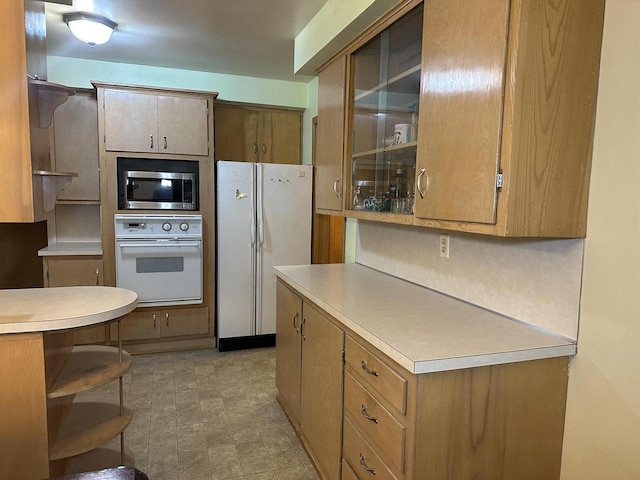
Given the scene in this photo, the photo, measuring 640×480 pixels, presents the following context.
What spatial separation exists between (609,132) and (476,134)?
0.38m

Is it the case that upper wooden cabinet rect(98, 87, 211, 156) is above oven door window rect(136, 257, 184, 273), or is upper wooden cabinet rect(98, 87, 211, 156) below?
above

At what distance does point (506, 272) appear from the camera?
1.69 m

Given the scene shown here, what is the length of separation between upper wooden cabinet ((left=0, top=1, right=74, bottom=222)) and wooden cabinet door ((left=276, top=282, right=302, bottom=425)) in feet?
4.37

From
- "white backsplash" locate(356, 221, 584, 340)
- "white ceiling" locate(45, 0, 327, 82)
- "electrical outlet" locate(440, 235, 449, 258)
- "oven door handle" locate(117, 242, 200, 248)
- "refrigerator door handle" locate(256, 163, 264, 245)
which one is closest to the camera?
"white backsplash" locate(356, 221, 584, 340)

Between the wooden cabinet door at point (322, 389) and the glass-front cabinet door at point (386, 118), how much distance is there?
67cm

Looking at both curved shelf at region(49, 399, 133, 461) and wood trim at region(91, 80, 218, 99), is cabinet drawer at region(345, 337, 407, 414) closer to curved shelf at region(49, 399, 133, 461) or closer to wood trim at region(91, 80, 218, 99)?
curved shelf at region(49, 399, 133, 461)

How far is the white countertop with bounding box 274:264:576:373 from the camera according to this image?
4.27 feet

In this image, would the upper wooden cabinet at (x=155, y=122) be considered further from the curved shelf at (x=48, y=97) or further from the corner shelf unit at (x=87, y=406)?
the corner shelf unit at (x=87, y=406)

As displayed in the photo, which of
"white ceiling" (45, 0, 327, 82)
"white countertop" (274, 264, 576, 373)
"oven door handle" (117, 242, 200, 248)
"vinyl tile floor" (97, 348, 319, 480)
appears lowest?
"vinyl tile floor" (97, 348, 319, 480)

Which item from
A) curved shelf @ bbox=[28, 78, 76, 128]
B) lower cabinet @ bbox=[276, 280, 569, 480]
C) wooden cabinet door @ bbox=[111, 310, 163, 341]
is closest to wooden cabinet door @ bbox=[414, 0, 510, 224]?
lower cabinet @ bbox=[276, 280, 569, 480]

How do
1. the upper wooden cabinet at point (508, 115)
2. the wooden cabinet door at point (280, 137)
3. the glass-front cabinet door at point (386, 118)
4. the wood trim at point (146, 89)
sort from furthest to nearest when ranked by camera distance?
1. the wooden cabinet door at point (280, 137)
2. the wood trim at point (146, 89)
3. the glass-front cabinet door at point (386, 118)
4. the upper wooden cabinet at point (508, 115)

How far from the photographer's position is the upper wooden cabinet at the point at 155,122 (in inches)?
139

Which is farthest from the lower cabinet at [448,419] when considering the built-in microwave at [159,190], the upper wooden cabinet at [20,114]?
the built-in microwave at [159,190]

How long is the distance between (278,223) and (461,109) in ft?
8.54
